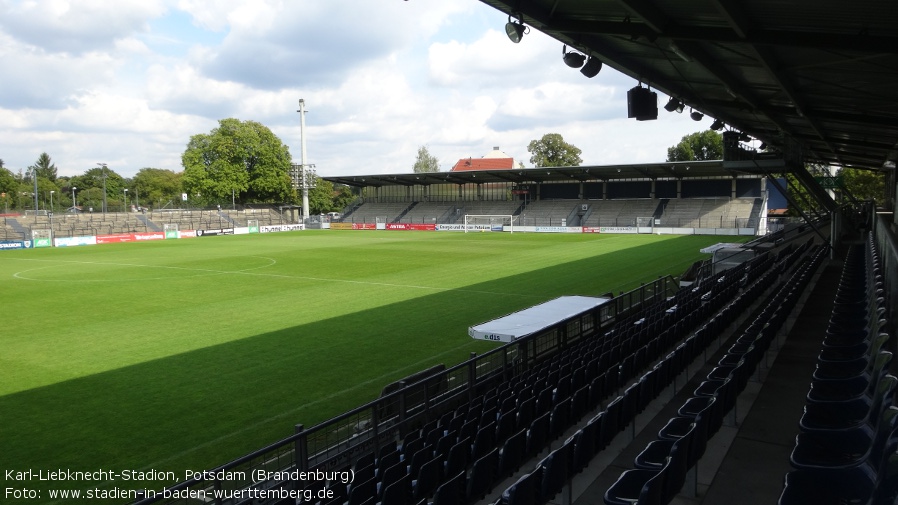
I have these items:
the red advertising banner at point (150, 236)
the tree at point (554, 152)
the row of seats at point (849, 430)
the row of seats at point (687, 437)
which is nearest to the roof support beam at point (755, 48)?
the row of seats at point (849, 430)

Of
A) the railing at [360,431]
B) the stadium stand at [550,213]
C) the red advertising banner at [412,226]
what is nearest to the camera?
the railing at [360,431]

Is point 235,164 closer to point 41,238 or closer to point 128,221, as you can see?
point 128,221

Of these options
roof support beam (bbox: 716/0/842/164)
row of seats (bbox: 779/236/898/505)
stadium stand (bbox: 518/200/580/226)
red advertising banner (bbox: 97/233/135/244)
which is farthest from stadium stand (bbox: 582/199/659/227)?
row of seats (bbox: 779/236/898/505)

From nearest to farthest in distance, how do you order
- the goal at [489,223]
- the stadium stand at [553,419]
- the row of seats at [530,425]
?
1. the stadium stand at [553,419]
2. the row of seats at [530,425]
3. the goal at [489,223]

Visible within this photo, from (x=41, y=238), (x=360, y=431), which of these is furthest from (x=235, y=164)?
(x=360, y=431)

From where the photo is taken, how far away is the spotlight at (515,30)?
344 inches

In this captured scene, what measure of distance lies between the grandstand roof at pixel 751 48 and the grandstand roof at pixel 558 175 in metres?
35.3

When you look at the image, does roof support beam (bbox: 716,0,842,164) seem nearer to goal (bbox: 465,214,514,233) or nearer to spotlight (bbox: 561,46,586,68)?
spotlight (bbox: 561,46,586,68)

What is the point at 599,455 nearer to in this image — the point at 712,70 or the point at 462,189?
the point at 712,70

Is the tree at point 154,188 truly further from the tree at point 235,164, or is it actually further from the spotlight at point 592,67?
the spotlight at point 592,67

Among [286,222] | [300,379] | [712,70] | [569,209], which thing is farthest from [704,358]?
[286,222]

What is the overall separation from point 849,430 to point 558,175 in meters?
59.9

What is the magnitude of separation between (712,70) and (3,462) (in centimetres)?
1268

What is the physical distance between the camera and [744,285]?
53.9 feet
